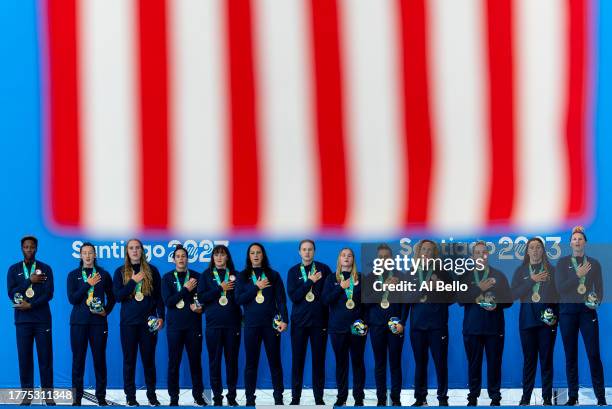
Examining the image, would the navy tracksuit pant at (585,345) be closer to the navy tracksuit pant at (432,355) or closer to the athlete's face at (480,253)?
the athlete's face at (480,253)

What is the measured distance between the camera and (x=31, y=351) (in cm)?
846

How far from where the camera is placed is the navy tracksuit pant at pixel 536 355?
8109mm

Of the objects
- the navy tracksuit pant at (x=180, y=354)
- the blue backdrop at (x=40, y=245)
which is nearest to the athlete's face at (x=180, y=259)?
the blue backdrop at (x=40, y=245)

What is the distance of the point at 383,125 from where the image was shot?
825 centimetres

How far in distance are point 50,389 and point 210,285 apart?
1557 millimetres

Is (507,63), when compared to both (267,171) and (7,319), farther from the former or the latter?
(7,319)

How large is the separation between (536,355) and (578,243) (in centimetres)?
93

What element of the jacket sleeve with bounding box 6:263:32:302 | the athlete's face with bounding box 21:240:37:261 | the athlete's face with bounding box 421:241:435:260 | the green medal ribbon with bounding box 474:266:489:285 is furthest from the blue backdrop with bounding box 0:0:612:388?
the athlete's face with bounding box 421:241:435:260

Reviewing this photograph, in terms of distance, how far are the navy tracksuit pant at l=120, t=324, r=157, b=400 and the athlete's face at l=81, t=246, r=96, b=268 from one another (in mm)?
569

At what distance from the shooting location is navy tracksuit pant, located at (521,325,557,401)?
8109 mm

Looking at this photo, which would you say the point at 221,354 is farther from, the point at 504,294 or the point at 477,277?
the point at 504,294

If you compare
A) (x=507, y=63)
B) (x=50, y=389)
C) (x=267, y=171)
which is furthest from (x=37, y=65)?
(x=507, y=63)

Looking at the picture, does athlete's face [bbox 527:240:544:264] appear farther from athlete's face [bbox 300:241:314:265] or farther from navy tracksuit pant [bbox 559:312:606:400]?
athlete's face [bbox 300:241:314:265]

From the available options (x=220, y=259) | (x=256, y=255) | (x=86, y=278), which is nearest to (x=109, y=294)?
(x=86, y=278)
